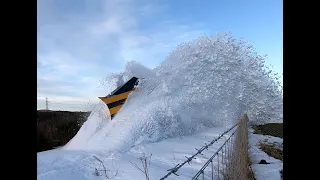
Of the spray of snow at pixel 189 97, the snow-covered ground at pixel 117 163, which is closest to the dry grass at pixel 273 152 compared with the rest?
the spray of snow at pixel 189 97

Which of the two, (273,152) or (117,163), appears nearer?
(117,163)

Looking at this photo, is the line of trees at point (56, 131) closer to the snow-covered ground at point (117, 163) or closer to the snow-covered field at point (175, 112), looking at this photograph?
the snow-covered field at point (175, 112)

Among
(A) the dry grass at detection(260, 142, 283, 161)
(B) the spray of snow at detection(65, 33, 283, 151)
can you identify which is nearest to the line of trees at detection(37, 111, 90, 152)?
(B) the spray of snow at detection(65, 33, 283, 151)

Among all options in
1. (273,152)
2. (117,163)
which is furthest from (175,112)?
(117,163)

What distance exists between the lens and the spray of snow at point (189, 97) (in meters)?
4.93

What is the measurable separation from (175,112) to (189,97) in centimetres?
124

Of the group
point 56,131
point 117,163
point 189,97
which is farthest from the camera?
point 56,131

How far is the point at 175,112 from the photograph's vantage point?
5953 mm

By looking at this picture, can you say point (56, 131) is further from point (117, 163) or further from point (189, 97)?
point (117, 163)

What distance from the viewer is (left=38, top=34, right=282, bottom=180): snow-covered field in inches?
119

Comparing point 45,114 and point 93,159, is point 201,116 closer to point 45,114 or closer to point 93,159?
point 93,159
